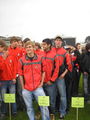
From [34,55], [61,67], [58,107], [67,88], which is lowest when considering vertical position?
[58,107]

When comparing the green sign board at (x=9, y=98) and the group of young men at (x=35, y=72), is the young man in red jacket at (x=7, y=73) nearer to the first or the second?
the group of young men at (x=35, y=72)

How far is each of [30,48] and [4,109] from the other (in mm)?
1957

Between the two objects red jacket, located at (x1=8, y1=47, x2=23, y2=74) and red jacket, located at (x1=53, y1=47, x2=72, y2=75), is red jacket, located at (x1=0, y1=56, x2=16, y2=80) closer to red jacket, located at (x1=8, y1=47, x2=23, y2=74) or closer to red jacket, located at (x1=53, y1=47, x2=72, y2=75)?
red jacket, located at (x1=8, y1=47, x2=23, y2=74)

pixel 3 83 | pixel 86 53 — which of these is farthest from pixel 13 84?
pixel 86 53

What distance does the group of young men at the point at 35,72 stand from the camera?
13.4ft

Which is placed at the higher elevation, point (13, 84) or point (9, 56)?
point (9, 56)

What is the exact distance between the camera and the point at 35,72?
406cm

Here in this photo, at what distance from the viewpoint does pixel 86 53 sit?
5918 millimetres

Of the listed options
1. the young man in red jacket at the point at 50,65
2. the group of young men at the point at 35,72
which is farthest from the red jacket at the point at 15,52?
the young man in red jacket at the point at 50,65

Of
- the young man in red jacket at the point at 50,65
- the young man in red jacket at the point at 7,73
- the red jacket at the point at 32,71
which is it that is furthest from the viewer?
the young man in red jacket at the point at 7,73

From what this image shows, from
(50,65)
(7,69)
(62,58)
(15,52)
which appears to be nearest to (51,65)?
(50,65)

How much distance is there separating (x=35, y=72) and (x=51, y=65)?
57cm

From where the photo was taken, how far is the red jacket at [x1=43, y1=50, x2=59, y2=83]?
4.49 m

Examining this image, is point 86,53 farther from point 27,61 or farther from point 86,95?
point 27,61
